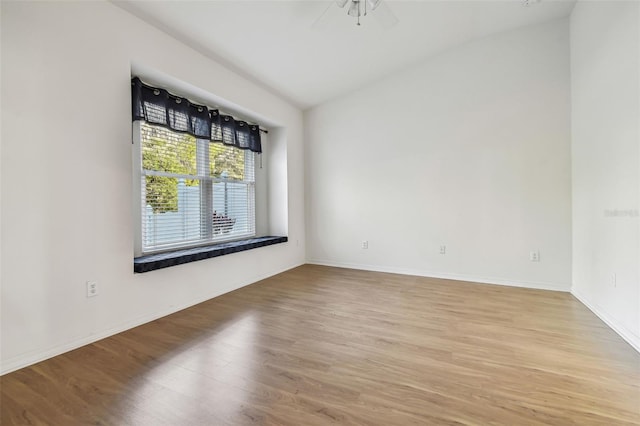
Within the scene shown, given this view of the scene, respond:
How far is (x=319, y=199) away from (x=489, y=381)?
363 cm

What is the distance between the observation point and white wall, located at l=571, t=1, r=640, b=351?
202cm

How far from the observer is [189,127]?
309 centimetres

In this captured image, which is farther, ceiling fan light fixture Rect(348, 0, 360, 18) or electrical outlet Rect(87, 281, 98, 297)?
ceiling fan light fixture Rect(348, 0, 360, 18)

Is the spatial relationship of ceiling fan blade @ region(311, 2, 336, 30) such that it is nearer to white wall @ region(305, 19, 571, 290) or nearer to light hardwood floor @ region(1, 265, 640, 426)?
white wall @ region(305, 19, 571, 290)

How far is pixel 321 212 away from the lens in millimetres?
4891

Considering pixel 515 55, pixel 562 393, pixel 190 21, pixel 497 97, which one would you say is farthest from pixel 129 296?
pixel 515 55

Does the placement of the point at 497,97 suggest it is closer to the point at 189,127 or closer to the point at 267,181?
the point at 267,181

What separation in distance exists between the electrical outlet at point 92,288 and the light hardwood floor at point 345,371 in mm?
385

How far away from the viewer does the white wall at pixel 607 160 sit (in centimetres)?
202

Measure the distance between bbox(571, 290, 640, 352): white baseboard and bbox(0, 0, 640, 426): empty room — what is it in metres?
0.02

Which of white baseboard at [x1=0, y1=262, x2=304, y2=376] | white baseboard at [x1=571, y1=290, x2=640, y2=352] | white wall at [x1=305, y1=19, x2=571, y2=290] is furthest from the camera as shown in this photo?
white wall at [x1=305, y1=19, x2=571, y2=290]

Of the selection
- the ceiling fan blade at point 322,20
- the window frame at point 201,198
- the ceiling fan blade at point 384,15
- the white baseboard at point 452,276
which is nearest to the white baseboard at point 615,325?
the white baseboard at point 452,276

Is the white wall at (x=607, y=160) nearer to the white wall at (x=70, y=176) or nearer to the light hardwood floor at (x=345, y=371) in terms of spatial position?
the light hardwood floor at (x=345, y=371)

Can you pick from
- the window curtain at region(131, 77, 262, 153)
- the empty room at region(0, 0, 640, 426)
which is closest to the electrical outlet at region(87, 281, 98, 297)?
the empty room at region(0, 0, 640, 426)
